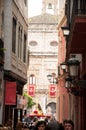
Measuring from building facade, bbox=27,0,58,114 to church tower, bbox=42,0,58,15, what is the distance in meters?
34.1

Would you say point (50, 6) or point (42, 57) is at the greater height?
point (50, 6)

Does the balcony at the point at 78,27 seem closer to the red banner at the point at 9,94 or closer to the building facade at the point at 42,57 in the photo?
the red banner at the point at 9,94

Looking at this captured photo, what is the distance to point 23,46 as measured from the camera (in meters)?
33.2

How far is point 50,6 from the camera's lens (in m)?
130

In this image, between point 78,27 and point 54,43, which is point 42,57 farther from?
point 78,27

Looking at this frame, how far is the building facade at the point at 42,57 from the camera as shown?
88312mm

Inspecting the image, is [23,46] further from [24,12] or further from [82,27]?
[82,27]

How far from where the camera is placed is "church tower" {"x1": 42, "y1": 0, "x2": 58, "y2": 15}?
5051 inches

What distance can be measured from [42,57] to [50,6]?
42882mm

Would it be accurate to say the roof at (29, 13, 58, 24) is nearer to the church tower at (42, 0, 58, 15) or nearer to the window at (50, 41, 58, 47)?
the window at (50, 41, 58, 47)

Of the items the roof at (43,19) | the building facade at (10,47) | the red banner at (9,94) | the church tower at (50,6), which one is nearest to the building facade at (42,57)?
the roof at (43,19)

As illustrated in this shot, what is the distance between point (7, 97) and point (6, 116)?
1.55m

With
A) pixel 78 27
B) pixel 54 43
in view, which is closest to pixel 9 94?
pixel 78 27

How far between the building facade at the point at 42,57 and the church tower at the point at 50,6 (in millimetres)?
34143
